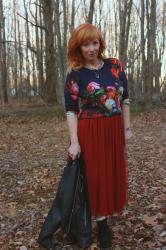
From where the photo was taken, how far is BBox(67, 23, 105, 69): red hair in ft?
11.2

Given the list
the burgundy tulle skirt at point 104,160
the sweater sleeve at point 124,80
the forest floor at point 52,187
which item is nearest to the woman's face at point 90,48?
the sweater sleeve at point 124,80

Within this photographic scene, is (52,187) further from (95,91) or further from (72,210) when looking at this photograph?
(95,91)

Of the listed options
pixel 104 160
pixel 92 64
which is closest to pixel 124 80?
pixel 92 64

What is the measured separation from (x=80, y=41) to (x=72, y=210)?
1.58 meters

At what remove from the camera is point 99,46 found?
11.6 feet

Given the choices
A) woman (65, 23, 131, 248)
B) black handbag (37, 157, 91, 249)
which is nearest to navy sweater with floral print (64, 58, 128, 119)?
woman (65, 23, 131, 248)

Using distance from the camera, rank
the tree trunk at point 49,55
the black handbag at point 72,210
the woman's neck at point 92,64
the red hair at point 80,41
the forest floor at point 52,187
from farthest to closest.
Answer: the tree trunk at point 49,55
the forest floor at point 52,187
the black handbag at point 72,210
the woman's neck at point 92,64
the red hair at point 80,41

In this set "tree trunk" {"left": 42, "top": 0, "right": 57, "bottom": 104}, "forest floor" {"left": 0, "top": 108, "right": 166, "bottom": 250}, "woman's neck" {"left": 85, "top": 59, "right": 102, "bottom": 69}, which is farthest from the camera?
"tree trunk" {"left": 42, "top": 0, "right": 57, "bottom": 104}

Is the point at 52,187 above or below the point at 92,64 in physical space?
below

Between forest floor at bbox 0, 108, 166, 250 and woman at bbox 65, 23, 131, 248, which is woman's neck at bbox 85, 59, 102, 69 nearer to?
woman at bbox 65, 23, 131, 248

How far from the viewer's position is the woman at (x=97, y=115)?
11.5 feet

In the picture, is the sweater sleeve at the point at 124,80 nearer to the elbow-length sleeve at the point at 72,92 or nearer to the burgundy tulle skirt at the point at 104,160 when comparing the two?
the burgundy tulle skirt at the point at 104,160

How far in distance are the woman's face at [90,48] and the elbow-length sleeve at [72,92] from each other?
0.21 metres

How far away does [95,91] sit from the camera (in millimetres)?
3475
